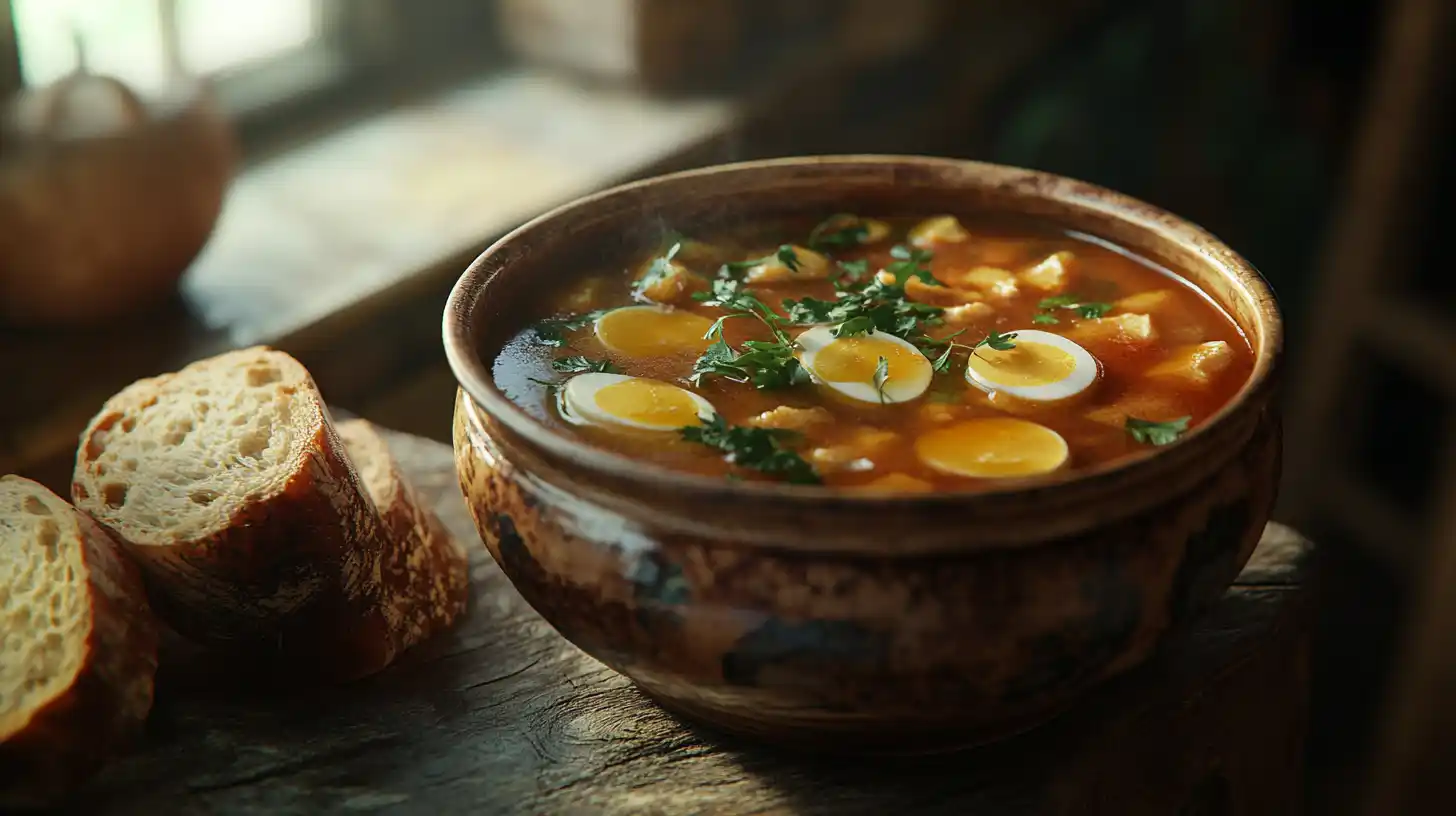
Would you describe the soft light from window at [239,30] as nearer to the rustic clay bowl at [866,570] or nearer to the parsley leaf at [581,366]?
the parsley leaf at [581,366]

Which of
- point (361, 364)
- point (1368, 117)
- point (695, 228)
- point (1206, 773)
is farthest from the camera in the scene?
point (1368, 117)

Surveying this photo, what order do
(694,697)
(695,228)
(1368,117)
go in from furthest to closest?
(1368,117) → (695,228) → (694,697)

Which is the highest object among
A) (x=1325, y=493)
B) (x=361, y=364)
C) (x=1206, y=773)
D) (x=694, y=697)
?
(x=694, y=697)

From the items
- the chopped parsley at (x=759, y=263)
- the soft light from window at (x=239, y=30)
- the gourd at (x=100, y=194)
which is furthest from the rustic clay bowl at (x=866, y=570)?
the soft light from window at (x=239, y=30)

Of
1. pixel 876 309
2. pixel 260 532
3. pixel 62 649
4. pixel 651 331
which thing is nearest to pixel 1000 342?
pixel 876 309

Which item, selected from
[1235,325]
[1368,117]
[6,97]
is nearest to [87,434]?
[6,97]

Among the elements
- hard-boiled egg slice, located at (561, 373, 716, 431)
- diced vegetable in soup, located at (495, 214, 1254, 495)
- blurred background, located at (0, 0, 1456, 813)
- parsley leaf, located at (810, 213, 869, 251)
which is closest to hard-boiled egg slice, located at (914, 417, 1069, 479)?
diced vegetable in soup, located at (495, 214, 1254, 495)

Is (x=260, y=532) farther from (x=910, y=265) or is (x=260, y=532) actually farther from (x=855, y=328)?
(x=910, y=265)

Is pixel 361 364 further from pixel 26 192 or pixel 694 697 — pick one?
pixel 694 697
